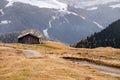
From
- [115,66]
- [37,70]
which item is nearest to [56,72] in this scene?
[37,70]

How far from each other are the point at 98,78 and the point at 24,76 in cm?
1210

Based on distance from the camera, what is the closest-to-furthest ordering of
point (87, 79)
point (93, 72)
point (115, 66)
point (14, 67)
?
point (87, 79), point (14, 67), point (93, 72), point (115, 66)

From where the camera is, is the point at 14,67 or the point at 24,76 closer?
the point at 24,76

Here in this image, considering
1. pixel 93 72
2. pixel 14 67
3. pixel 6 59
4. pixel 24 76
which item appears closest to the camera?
pixel 24 76

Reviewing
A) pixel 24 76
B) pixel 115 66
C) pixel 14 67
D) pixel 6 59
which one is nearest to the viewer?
pixel 24 76

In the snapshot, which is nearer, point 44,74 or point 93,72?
point 44,74

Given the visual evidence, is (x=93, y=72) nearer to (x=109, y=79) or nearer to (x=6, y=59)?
Answer: (x=109, y=79)

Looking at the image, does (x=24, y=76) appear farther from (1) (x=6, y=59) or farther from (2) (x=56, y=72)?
(1) (x=6, y=59)

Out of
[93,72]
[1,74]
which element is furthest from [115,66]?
[1,74]

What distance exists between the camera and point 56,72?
56250mm

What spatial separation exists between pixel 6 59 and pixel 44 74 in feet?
66.0

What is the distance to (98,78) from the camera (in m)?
56.1

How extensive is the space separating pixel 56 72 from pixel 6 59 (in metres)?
17.9

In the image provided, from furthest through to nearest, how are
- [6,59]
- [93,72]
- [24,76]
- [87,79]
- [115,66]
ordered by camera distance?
[115,66]
[6,59]
[93,72]
[87,79]
[24,76]
